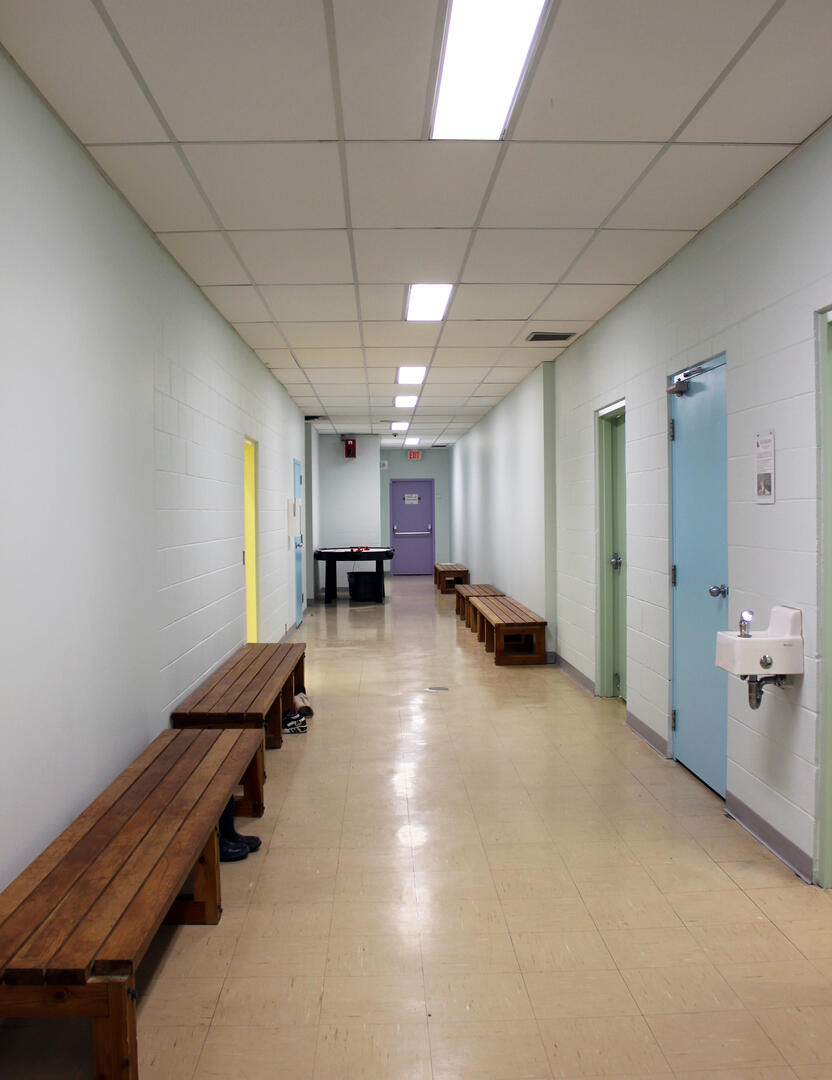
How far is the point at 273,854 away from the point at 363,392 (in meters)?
6.28

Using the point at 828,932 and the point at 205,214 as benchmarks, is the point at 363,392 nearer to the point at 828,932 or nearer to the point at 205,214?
the point at 205,214

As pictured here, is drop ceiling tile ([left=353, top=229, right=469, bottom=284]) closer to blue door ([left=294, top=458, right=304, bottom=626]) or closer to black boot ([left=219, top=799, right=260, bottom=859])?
black boot ([left=219, top=799, right=260, bottom=859])

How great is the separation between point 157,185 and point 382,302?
2.00 metres

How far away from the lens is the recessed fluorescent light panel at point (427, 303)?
4715 mm

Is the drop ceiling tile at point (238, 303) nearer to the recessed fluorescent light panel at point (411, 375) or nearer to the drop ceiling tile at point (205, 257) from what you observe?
the drop ceiling tile at point (205, 257)

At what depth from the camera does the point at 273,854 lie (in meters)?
3.13

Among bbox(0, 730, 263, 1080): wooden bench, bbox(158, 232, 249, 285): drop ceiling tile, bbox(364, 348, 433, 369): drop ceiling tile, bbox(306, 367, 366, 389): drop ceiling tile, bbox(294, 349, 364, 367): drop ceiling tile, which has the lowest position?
bbox(0, 730, 263, 1080): wooden bench

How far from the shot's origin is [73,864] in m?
2.18

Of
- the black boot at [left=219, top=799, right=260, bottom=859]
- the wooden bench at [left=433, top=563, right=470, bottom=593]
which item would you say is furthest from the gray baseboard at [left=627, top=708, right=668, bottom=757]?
the wooden bench at [left=433, top=563, right=470, bottom=593]

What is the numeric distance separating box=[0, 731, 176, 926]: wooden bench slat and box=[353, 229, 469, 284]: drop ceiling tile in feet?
8.45

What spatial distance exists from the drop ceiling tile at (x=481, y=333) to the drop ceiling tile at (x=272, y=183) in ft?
6.91

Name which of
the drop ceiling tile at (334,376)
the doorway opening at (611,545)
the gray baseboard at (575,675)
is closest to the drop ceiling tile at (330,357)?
the drop ceiling tile at (334,376)

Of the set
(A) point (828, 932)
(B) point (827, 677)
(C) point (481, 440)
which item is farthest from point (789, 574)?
(C) point (481, 440)

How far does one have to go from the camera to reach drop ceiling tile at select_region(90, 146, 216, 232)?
2.88 m
